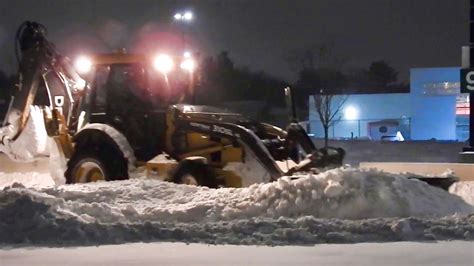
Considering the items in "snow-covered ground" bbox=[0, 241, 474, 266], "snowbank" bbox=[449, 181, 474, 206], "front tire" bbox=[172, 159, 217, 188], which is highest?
"front tire" bbox=[172, 159, 217, 188]

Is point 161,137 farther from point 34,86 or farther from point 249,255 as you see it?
point 249,255

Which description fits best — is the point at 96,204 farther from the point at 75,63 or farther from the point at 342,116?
the point at 342,116

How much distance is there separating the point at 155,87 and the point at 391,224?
23.4 feet

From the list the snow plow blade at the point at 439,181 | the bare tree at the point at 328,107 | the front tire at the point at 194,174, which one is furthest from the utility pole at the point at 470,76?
the bare tree at the point at 328,107

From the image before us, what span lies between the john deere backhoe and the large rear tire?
20 millimetres

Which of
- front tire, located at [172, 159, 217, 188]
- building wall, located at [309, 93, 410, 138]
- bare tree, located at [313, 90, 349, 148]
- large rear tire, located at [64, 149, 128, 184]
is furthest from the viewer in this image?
building wall, located at [309, 93, 410, 138]

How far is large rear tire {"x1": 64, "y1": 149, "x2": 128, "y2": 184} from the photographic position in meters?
17.5

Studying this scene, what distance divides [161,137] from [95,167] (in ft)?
5.00

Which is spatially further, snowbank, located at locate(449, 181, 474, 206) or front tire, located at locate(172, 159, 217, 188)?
snowbank, located at locate(449, 181, 474, 206)

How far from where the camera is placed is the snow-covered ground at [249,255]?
997 cm

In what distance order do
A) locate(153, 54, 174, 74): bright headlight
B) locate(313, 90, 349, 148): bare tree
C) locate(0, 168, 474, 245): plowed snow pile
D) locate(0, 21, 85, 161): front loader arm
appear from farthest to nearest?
locate(313, 90, 349, 148): bare tree, locate(0, 21, 85, 161): front loader arm, locate(153, 54, 174, 74): bright headlight, locate(0, 168, 474, 245): plowed snow pile

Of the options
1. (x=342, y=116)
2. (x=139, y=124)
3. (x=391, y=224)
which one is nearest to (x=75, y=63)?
(x=139, y=124)

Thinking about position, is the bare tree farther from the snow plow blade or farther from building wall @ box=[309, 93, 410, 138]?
the snow plow blade

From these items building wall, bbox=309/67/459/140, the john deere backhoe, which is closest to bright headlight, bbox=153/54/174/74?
the john deere backhoe
